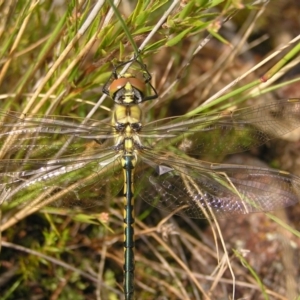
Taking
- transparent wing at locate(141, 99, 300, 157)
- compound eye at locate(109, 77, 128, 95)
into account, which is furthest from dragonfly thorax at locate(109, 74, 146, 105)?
transparent wing at locate(141, 99, 300, 157)

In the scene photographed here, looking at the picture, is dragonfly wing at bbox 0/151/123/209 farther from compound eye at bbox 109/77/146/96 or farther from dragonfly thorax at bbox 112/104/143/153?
compound eye at bbox 109/77/146/96

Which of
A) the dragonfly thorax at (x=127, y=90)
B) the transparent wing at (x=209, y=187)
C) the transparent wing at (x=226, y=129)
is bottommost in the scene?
the transparent wing at (x=209, y=187)

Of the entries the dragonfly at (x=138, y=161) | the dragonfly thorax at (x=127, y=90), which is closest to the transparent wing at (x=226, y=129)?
the dragonfly at (x=138, y=161)

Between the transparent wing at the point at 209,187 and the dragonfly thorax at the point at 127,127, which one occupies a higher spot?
the dragonfly thorax at the point at 127,127

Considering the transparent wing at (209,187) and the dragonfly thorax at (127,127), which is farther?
the dragonfly thorax at (127,127)

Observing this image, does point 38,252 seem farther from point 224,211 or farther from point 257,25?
point 257,25

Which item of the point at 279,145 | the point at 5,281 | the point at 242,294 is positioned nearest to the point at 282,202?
the point at 242,294

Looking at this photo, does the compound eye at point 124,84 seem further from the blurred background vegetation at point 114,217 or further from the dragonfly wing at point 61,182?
the dragonfly wing at point 61,182

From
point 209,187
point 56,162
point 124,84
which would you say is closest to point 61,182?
point 56,162
